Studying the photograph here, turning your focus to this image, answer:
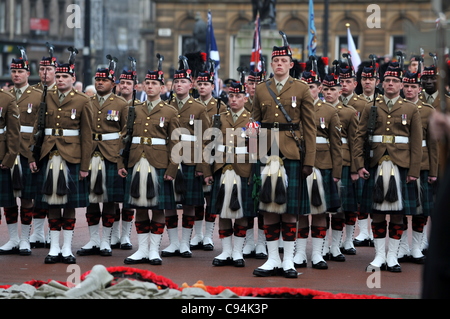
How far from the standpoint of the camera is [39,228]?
9.95 metres

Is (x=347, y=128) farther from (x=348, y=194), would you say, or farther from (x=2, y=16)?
(x=2, y=16)

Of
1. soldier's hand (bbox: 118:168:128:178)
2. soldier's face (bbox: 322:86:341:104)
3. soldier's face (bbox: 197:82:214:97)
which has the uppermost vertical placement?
soldier's face (bbox: 197:82:214:97)

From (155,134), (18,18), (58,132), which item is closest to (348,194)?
(155,134)

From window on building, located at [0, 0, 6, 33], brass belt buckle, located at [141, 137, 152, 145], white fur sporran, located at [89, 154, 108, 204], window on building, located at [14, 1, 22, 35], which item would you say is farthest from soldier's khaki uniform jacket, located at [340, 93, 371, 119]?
window on building, located at [14, 1, 22, 35]

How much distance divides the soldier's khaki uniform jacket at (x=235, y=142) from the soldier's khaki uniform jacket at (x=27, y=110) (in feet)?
6.89

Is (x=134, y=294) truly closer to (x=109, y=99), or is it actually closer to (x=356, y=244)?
(x=109, y=99)

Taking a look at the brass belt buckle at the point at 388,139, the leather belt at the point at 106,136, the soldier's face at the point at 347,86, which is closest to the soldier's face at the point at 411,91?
the brass belt buckle at the point at 388,139

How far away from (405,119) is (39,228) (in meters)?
4.20

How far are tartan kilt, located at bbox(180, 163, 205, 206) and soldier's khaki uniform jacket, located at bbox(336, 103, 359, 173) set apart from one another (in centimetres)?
161

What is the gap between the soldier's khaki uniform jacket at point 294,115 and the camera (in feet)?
26.6

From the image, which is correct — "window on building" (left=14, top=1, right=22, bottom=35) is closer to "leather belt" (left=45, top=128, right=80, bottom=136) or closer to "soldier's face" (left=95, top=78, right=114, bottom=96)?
"soldier's face" (left=95, top=78, right=114, bottom=96)

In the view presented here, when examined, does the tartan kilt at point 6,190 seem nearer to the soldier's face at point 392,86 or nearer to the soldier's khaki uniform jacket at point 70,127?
the soldier's khaki uniform jacket at point 70,127

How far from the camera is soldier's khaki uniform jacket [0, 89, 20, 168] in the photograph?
364 inches

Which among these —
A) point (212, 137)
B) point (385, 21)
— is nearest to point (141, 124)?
point (212, 137)
